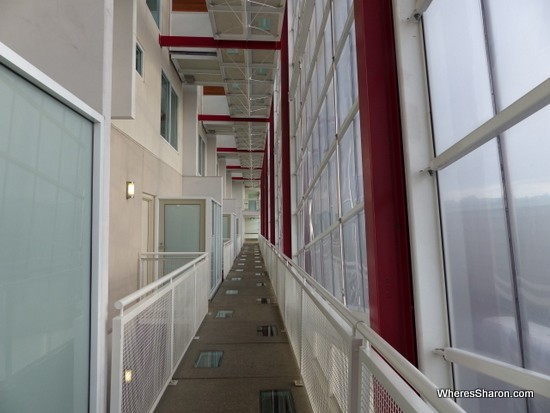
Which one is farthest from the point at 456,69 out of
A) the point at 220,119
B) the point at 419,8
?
the point at 220,119

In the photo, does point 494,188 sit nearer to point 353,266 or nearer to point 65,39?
point 353,266

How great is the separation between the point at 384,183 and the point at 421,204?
0.22 m

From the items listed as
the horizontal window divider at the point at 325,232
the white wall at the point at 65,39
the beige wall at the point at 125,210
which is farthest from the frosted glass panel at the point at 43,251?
the beige wall at the point at 125,210

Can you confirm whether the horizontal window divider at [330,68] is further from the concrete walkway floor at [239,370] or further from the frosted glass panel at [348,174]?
the concrete walkway floor at [239,370]

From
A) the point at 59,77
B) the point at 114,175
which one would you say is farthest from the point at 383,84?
the point at 114,175

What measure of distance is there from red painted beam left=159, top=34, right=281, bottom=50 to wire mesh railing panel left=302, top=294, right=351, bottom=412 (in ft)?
19.5

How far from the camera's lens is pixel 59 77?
5.99ft

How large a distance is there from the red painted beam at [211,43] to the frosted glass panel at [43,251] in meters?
5.87

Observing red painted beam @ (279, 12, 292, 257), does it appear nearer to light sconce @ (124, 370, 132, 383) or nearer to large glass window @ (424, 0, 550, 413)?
light sconce @ (124, 370, 132, 383)

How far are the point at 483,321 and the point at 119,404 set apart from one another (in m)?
1.87

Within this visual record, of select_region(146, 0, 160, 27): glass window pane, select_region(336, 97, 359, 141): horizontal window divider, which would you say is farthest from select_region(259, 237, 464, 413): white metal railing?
select_region(146, 0, 160, 27): glass window pane

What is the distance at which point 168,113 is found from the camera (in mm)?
7340

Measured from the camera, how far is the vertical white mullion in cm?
161

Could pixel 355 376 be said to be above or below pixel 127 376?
above
